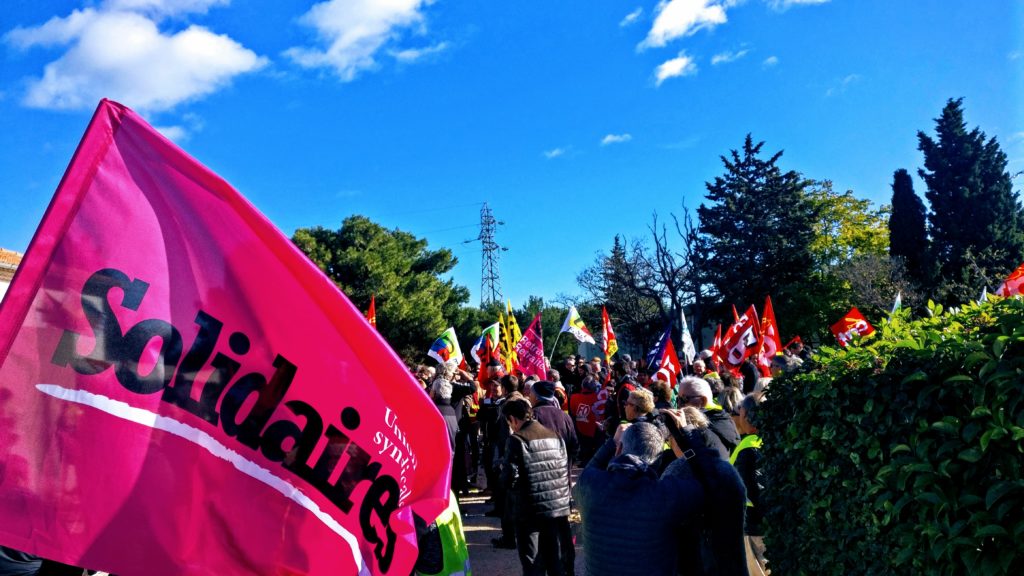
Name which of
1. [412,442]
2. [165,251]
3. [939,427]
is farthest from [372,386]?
[939,427]

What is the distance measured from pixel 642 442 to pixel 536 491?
6.52 ft

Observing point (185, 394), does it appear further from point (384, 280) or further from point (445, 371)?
point (384, 280)

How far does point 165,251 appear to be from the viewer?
247cm

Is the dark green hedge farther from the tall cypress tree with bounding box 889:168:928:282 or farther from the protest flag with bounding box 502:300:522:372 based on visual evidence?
the tall cypress tree with bounding box 889:168:928:282

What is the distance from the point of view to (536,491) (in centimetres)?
568

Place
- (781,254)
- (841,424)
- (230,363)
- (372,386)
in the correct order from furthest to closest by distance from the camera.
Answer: (781,254) → (841,424) → (372,386) → (230,363)

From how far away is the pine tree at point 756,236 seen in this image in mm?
43125

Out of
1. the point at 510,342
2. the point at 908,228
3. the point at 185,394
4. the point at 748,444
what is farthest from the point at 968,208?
the point at 185,394

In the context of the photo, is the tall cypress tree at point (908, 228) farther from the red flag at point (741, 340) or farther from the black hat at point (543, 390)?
the black hat at point (543, 390)

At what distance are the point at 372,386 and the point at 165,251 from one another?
34.5 inches

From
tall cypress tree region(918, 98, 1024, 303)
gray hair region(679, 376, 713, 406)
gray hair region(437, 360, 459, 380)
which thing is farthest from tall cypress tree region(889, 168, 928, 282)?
gray hair region(679, 376, 713, 406)

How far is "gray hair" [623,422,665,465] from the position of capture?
3.90 metres

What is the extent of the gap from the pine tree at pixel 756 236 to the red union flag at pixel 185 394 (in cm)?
4197

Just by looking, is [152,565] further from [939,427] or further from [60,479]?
[939,427]
